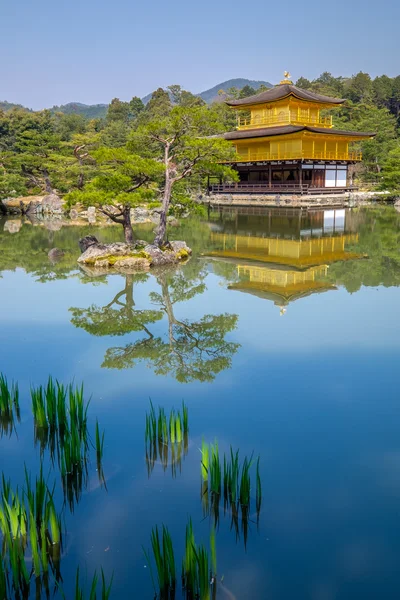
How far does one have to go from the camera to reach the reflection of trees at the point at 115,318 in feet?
28.8

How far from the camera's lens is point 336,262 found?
1461 cm

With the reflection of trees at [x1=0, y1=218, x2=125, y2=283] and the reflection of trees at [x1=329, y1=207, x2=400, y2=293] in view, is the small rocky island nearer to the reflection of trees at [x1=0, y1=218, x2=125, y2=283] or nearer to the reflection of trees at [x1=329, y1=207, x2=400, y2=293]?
the reflection of trees at [x1=0, y1=218, x2=125, y2=283]

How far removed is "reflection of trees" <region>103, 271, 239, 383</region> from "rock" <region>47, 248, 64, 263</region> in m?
7.15

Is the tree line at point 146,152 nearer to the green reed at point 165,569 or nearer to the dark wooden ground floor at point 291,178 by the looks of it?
the dark wooden ground floor at point 291,178

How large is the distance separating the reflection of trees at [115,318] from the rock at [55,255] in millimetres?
5616

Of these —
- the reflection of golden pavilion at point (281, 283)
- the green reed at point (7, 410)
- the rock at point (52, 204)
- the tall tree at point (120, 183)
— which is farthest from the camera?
the rock at point (52, 204)

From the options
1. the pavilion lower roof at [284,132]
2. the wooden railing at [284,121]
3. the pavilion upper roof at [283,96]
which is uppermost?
the pavilion upper roof at [283,96]

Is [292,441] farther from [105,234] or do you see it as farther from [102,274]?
[105,234]

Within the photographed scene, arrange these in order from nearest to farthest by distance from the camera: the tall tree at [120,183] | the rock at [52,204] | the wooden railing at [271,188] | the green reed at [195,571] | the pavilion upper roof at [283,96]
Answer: the green reed at [195,571] < the tall tree at [120,183] < the rock at [52,204] < the wooden railing at [271,188] < the pavilion upper roof at [283,96]

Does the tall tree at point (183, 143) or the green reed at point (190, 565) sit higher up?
the tall tree at point (183, 143)

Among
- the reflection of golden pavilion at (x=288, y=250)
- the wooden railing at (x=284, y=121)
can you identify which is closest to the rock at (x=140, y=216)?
the reflection of golden pavilion at (x=288, y=250)

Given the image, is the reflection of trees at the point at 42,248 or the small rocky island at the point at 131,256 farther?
the reflection of trees at the point at 42,248

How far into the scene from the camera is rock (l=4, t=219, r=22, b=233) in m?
23.2

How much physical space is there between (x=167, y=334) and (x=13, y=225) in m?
19.2
